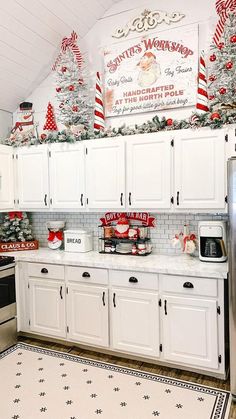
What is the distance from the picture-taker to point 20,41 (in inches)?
141

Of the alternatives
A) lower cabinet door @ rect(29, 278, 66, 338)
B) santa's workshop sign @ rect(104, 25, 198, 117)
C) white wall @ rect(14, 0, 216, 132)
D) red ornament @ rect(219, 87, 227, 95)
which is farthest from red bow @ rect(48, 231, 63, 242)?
red ornament @ rect(219, 87, 227, 95)

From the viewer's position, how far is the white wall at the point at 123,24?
327 centimetres

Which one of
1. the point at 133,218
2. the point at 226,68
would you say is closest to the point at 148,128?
the point at 226,68

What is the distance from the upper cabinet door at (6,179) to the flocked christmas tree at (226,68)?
2.48 meters

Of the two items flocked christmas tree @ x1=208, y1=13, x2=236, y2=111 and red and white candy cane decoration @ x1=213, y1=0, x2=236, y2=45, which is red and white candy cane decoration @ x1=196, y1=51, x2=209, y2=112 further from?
red and white candy cane decoration @ x1=213, y1=0, x2=236, y2=45

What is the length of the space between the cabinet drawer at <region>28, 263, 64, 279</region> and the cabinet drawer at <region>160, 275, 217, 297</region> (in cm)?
115

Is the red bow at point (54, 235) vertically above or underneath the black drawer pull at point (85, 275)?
above

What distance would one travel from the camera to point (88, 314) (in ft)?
10.7

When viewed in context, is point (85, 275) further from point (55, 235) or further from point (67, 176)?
point (67, 176)

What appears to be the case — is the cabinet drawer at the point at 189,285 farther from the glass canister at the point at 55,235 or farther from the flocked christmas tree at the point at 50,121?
the flocked christmas tree at the point at 50,121

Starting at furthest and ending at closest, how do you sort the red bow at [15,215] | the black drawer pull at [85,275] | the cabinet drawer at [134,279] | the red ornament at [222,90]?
the red bow at [15,215]
the black drawer pull at [85,275]
the cabinet drawer at [134,279]
the red ornament at [222,90]

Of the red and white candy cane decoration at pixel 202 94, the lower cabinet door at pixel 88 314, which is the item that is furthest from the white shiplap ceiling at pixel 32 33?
the lower cabinet door at pixel 88 314

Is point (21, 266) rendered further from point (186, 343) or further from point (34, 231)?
point (186, 343)

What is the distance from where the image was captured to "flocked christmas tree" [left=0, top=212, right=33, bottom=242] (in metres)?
4.09
